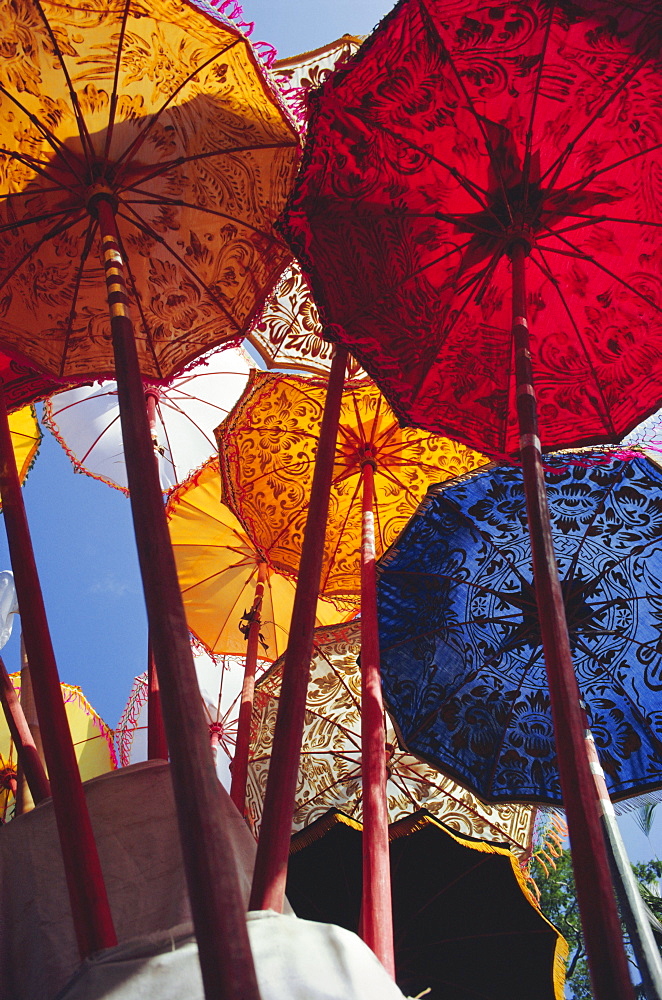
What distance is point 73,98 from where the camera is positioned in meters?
4.61

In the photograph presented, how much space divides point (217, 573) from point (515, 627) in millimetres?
4131

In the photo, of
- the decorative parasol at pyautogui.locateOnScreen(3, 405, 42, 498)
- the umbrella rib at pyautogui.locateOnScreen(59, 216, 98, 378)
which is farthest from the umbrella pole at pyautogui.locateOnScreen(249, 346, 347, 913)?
the decorative parasol at pyautogui.locateOnScreen(3, 405, 42, 498)

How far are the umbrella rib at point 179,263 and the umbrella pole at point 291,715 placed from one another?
4.07 feet

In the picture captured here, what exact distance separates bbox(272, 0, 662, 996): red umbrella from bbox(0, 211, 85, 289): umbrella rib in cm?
122

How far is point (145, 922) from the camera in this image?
326 centimetres

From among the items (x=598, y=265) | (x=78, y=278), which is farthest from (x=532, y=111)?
(x=78, y=278)

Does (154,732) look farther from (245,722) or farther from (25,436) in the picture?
(25,436)

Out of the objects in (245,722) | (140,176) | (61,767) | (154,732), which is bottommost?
(61,767)

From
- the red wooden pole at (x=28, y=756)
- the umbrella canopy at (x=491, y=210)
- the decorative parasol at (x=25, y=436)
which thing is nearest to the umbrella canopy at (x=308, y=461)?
the decorative parasol at (x=25, y=436)

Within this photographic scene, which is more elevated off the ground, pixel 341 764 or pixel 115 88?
pixel 115 88

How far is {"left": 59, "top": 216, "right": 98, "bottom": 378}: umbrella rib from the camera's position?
4.99m

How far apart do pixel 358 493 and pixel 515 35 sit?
4.45m

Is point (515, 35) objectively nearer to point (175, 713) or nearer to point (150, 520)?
point (150, 520)

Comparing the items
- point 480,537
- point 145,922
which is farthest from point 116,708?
point 145,922
